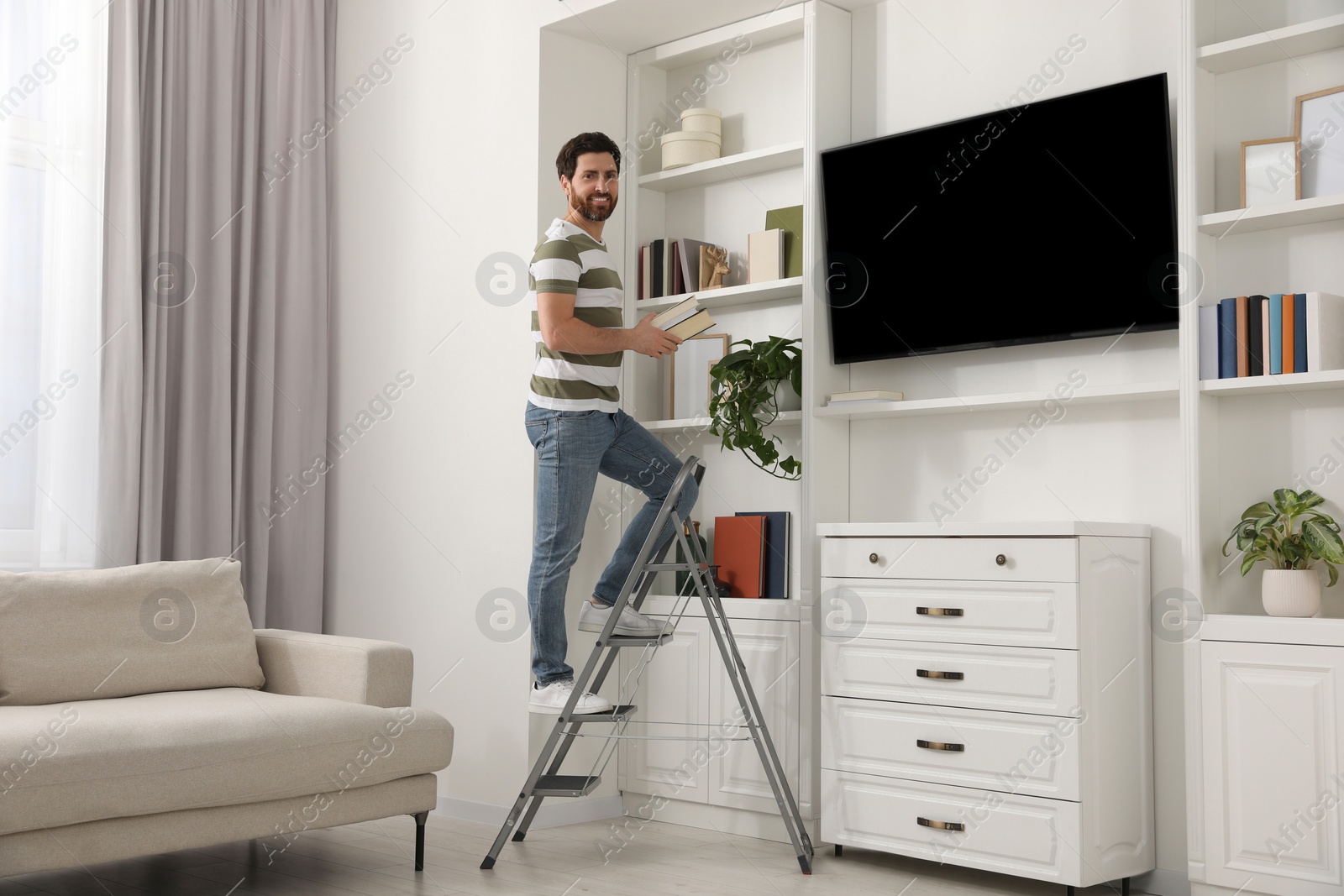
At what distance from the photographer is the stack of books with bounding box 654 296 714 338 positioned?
332 cm

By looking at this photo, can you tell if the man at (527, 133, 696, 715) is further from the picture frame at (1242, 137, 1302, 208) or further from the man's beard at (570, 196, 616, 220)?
the picture frame at (1242, 137, 1302, 208)

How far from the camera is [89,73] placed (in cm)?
407

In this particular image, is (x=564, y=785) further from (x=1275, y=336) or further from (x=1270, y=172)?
(x=1270, y=172)

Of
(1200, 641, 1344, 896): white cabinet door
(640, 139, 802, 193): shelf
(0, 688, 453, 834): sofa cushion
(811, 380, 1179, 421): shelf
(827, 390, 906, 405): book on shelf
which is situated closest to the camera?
(0, 688, 453, 834): sofa cushion

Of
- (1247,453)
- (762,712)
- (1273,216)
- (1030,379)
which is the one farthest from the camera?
(762,712)

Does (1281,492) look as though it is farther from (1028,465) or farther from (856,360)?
(856,360)

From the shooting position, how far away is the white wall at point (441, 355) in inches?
159

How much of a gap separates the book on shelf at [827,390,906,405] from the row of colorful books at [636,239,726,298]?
74 cm

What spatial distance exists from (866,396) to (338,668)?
1.70 m

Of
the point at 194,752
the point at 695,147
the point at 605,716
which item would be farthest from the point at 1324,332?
the point at 194,752

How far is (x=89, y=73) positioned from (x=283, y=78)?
74 cm

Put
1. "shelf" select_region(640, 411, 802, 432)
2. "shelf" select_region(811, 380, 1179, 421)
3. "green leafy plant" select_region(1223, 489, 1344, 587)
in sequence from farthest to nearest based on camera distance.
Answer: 1. "shelf" select_region(640, 411, 802, 432)
2. "shelf" select_region(811, 380, 1179, 421)
3. "green leafy plant" select_region(1223, 489, 1344, 587)

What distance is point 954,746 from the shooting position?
3127 mm

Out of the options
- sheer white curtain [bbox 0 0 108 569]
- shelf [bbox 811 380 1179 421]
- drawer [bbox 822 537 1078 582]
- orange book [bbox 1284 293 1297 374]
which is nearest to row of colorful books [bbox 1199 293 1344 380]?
orange book [bbox 1284 293 1297 374]
